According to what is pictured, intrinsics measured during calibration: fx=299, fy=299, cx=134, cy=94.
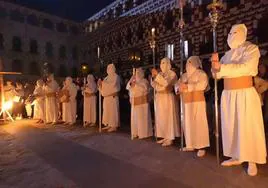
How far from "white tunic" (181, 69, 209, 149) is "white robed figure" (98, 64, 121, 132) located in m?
3.64

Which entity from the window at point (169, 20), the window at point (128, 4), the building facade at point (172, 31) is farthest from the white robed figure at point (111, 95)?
the window at point (128, 4)

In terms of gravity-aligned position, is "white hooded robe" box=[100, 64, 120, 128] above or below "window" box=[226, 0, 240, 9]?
below

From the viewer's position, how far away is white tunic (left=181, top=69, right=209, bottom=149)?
5414 mm

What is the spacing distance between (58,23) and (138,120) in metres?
35.9

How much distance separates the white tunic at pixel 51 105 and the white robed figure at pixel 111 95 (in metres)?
3.56

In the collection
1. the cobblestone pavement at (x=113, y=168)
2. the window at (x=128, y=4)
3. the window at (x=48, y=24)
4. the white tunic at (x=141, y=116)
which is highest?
the window at (x=48, y=24)

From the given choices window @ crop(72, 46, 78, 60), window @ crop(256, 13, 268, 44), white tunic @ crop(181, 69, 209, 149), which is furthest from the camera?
window @ crop(72, 46, 78, 60)

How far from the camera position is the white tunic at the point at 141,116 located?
728cm

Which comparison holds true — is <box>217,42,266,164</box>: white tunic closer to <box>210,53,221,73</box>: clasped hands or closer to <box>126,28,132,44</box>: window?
<box>210,53,221,73</box>: clasped hands

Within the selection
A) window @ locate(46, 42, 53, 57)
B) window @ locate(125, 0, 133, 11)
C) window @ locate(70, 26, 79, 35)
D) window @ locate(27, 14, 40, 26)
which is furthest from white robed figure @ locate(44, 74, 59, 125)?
window @ locate(70, 26, 79, 35)

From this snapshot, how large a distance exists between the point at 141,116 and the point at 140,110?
151 mm

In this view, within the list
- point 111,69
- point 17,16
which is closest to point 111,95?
point 111,69

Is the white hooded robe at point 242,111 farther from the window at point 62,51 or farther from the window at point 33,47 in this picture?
the window at point 62,51

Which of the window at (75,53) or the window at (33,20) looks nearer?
the window at (33,20)
